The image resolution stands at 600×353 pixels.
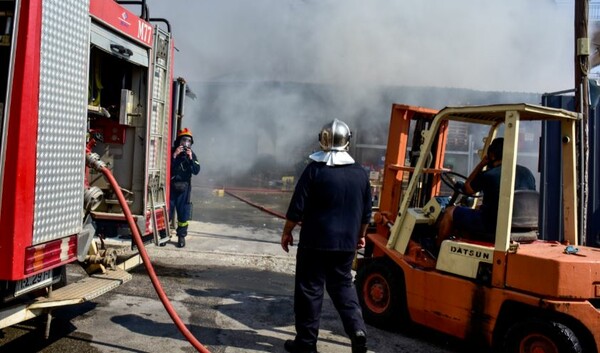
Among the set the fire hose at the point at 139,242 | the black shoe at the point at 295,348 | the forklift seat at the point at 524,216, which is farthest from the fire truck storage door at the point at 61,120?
the forklift seat at the point at 524,216

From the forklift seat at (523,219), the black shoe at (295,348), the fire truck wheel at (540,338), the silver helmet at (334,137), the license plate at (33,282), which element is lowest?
the black shoe at (295,348)

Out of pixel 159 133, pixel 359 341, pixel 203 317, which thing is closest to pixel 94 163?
pixel 159 133

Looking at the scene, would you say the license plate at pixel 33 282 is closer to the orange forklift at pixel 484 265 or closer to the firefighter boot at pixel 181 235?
the orange forklift at pixel 484 265

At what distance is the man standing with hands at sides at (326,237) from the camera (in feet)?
11.1

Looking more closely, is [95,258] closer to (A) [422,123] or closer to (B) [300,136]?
(A) [422,123]

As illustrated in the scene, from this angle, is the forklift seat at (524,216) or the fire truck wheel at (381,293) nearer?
the forklift seat at (524,216)

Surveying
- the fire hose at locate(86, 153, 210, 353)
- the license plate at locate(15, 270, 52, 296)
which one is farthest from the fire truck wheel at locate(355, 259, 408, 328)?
the license plate at locate(15, 270, 52, 296)

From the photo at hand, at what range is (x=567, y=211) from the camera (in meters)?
3.97

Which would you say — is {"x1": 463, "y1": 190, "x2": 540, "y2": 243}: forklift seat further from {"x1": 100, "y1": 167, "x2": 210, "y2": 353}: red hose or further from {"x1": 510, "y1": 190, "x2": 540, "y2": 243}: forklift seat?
{"x1": 100, "y1": 167, "x2": 210, "y2": 353}: red hose

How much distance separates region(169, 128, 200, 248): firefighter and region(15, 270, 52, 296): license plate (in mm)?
3963

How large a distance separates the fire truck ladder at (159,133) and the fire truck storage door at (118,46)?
0.20 metres

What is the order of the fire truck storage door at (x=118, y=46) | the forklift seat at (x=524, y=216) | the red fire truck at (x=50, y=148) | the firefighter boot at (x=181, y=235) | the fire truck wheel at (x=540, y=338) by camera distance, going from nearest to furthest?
the red fire truck at (x=50, y=148)
the fire truck wheel at (x=540, y=338)
the fire truck storage door at (x=118, y=46)
the forklift seat at (x=524, y=216)
the firefighter boot at (x=181, y=235)

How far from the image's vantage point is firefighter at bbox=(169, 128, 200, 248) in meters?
6.90

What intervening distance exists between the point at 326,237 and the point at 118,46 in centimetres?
215
